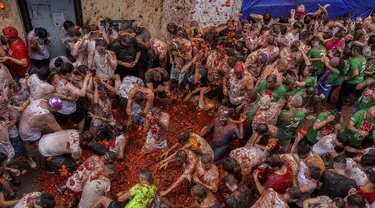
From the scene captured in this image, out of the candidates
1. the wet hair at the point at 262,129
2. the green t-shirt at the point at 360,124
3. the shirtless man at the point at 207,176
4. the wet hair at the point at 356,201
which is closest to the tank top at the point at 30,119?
the shirtless man at the point at 207,176

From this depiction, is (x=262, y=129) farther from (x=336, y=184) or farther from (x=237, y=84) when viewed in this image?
(x=237, y=84)

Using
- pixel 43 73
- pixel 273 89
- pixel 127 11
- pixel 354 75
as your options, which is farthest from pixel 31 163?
pixel 354 75

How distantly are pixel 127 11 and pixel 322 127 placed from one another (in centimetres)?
684

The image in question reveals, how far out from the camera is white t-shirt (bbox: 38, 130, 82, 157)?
6.84 m

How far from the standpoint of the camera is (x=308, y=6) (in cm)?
1291

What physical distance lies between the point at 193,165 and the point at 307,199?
216cm

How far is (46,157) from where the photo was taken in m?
7.13

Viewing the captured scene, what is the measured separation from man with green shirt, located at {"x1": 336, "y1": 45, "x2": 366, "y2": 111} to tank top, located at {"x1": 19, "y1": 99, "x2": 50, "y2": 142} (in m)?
7.91

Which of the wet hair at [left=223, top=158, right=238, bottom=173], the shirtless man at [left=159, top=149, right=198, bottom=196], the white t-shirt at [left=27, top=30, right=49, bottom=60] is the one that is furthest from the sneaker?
the wet hair at [left=223, top=158, right=238, bottom=173]

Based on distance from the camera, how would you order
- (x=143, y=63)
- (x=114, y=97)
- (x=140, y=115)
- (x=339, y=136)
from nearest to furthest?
(x=339, y=136) < (x=140, y=115) < (x=114, y=97) < (x=143, y=63)

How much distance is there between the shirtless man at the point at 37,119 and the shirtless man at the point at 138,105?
1537 mm

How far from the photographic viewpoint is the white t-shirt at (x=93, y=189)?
616 cm

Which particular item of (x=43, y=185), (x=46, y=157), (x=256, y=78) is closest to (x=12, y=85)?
(x=46, y=157)

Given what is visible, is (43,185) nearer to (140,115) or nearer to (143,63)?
(140,115)
